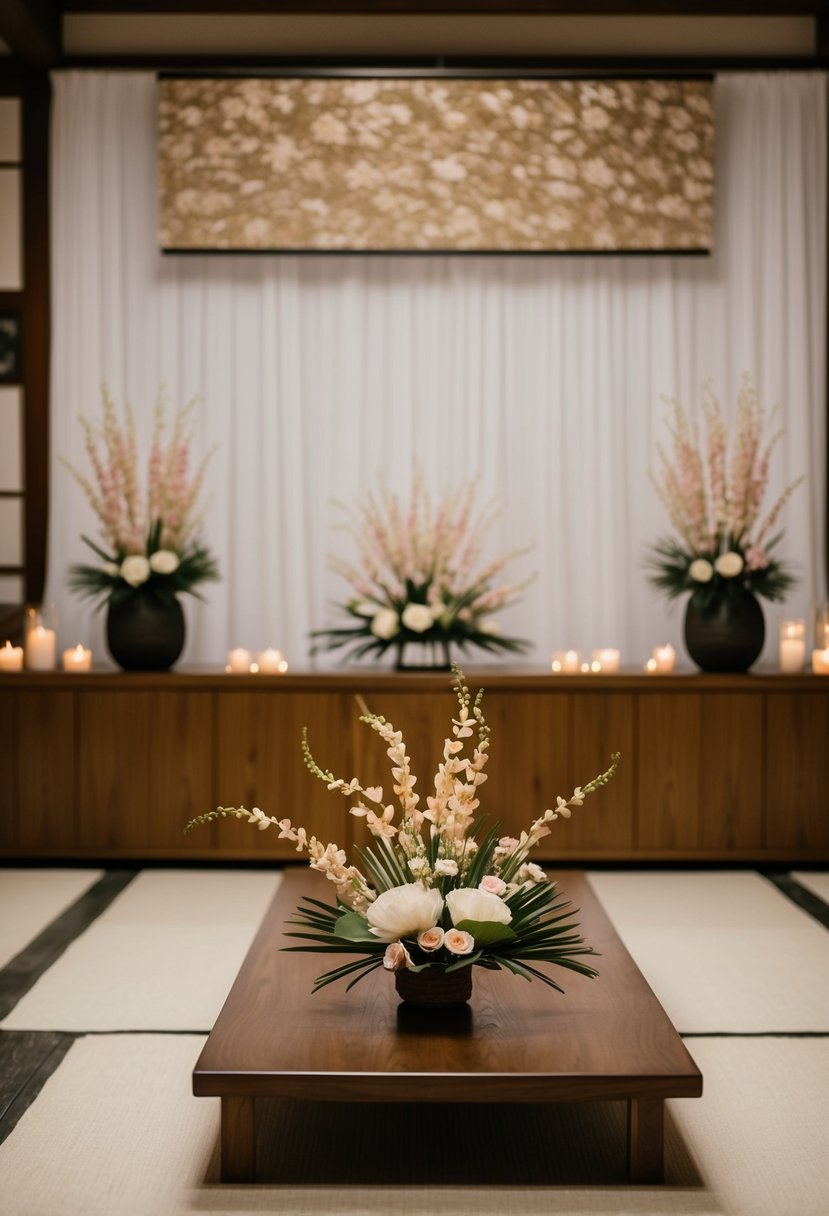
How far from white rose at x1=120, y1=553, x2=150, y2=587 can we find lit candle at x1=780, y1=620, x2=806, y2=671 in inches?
89.6

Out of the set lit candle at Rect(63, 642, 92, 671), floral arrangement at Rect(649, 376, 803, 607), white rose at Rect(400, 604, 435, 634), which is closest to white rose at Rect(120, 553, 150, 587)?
lit candle at Rect(63, 642, 92, 671)

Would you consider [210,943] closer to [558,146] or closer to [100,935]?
[100,935]

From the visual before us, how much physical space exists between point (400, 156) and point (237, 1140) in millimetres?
3794

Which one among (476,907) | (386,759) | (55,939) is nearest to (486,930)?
(476,907)

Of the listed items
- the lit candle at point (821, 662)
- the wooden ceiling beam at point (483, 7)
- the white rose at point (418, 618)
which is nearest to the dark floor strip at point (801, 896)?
the lit candle at point (821, 662)

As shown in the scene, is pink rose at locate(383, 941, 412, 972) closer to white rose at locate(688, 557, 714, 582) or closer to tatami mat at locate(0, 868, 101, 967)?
tatami mat at locate(0, 868, 101, 967)

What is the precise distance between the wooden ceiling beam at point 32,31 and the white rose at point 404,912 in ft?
11.9

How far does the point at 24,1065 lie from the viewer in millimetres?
2344

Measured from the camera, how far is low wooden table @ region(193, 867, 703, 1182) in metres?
1.77

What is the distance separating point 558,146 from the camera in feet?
15.2

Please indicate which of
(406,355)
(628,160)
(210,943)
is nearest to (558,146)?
(628,160)

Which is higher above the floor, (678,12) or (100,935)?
(678,12)

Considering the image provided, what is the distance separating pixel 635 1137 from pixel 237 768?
2.41 m

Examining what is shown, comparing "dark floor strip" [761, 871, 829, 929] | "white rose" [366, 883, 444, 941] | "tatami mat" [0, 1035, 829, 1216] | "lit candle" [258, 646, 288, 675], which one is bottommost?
"tatami mat" [0, 1035, 829, 1216]
